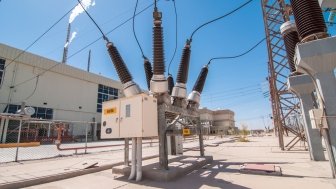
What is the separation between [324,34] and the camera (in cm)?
382

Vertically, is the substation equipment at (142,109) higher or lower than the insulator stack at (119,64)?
lower

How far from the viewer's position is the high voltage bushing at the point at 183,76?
7438 mm

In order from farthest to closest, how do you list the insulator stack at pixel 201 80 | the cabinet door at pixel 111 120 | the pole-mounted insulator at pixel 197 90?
the insulator stack at pixel 201 80
the pole-mounted insulator at pixel 197 90
the cabinet door at pixel 111 120

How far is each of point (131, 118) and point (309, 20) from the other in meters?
4.91

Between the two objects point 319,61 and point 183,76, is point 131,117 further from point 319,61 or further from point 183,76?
point 319,61

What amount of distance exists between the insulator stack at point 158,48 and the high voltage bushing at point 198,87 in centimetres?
256

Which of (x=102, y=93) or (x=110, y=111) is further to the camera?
(x=102, y=93)

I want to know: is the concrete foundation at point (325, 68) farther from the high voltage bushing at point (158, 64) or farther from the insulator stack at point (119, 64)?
the insulator stack at point (119, 64)

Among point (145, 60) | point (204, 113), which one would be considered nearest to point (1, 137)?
point (145, 60)

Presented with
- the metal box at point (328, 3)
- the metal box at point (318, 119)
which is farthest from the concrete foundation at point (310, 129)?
the metal box at point (318, 119)

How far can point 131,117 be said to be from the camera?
5699mm

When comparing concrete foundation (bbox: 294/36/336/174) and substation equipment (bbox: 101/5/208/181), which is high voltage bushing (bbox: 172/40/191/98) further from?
concrete foundation (bbox: 294/36/336/174)

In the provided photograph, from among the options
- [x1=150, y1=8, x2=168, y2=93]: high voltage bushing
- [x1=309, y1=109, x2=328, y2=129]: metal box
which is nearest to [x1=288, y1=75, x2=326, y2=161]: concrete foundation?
[x1=309, y1=109, x2=328, y2=129]: metal box

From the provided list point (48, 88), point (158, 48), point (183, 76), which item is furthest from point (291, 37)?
point (48, 88)
